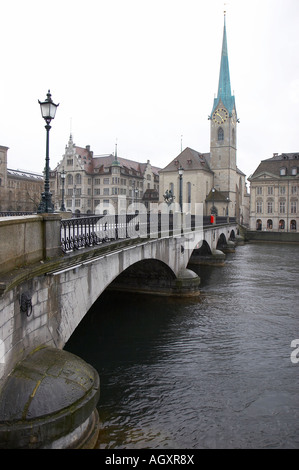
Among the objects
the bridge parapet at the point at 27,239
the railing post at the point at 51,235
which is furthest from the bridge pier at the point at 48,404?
the railing post at the point at 51,235

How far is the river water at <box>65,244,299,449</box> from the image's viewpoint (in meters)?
8.07

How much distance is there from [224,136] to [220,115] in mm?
3878

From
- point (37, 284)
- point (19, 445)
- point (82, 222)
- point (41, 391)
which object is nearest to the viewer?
point (19, 445)

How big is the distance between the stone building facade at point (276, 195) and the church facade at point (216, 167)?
417 centimetres

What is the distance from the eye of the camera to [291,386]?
10.1m

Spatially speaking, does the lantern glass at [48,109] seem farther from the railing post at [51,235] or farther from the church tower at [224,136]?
the church tower at [224,136]

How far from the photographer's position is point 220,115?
70812mm

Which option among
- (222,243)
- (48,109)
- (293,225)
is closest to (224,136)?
(293,225)

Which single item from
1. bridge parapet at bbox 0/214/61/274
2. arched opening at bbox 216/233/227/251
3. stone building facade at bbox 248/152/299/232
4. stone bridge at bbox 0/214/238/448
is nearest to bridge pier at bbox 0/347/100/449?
stone bridge at bbox 0/214/238/448

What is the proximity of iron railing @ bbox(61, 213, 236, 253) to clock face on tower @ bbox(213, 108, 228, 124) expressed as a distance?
5371 centimetres

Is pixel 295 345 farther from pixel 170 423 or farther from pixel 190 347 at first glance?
pixel 170 423

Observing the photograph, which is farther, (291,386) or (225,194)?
(225,194)
